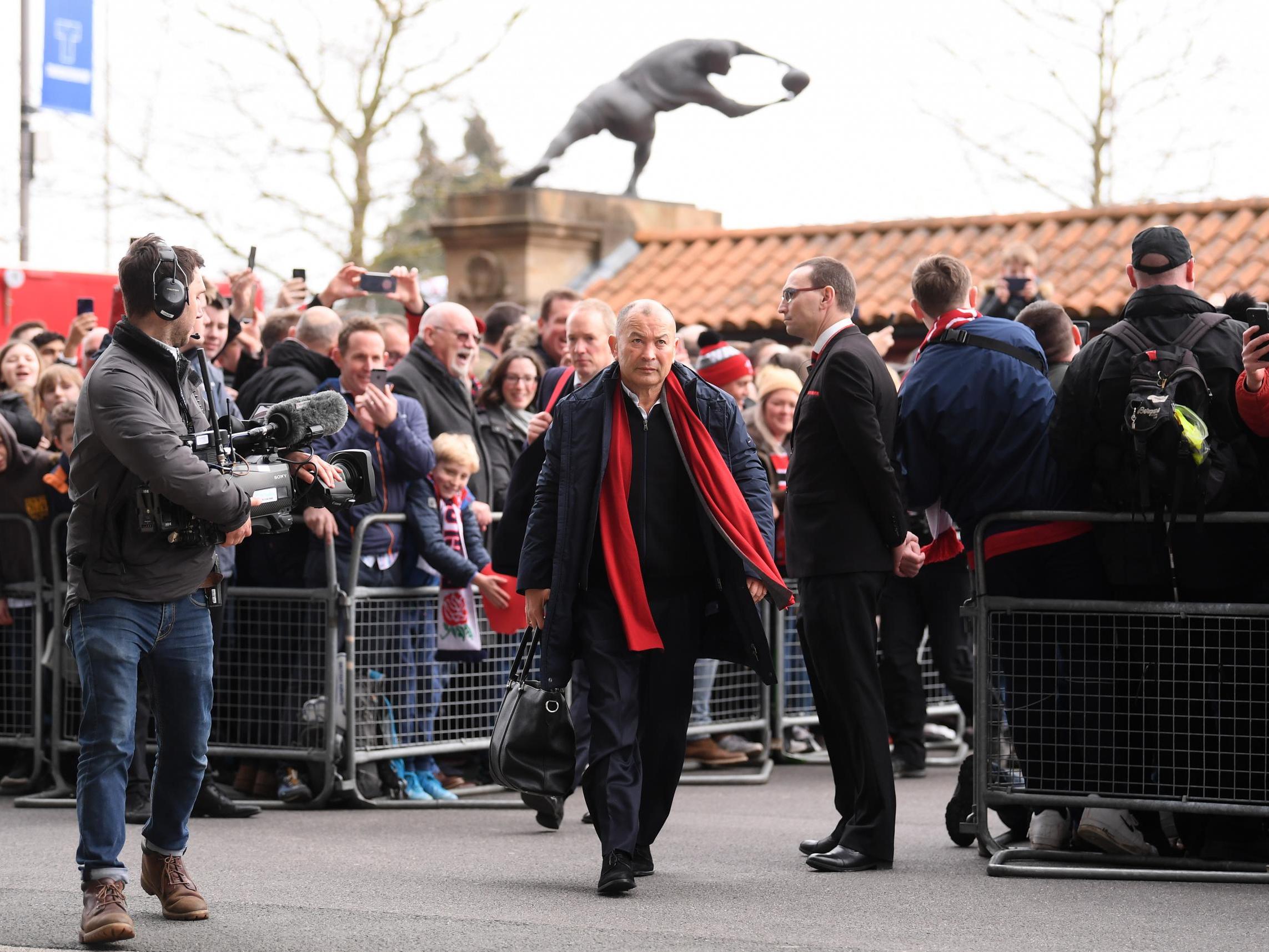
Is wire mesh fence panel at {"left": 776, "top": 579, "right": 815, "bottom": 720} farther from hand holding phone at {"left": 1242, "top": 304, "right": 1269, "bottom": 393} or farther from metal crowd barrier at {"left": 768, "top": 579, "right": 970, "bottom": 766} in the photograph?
hand holding phone at {"left": 1242, "top": 304, "right": 1269, "bottom": 393}

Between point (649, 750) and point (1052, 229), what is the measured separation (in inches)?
434

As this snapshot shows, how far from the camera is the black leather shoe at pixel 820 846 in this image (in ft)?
24.4

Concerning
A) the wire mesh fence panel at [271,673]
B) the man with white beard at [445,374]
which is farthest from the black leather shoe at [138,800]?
the man with white beard at [445,374]

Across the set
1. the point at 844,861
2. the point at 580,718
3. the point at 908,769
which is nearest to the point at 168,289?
the point at 580,718

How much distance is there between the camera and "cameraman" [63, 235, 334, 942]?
5.77 meters

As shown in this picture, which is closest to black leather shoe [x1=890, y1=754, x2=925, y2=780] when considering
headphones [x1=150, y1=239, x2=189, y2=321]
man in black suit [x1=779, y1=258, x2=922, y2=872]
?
man in black suit [x1=779, y1=258, x2=922, y2=872]

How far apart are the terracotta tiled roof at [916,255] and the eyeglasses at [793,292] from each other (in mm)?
8120

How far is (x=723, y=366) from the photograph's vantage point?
34.9 feet

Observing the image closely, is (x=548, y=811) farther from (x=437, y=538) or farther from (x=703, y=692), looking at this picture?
(x=703, y=692)

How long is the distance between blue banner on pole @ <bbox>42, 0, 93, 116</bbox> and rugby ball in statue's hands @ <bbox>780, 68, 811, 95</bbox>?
849cm

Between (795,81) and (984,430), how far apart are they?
382 inches

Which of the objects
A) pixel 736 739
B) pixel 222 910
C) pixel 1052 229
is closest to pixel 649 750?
pixel 222 910

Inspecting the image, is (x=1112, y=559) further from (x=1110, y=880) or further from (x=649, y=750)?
(x=649, y=750)

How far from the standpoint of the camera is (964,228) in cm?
1744
